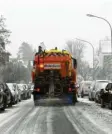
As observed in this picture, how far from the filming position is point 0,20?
3110 inches

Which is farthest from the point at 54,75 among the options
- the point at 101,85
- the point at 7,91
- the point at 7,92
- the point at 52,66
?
the point at 101,85

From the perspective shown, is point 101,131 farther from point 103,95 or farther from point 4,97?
point 103,95

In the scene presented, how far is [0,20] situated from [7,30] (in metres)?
2.24

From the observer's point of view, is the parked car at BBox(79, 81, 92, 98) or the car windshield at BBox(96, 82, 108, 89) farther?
the parked car at BBox(79, 81, 92, 98)

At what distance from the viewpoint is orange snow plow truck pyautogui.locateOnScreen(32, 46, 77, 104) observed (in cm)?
3156

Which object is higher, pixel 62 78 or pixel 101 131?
pixel 62 78

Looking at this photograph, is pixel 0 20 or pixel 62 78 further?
pixel 0 20

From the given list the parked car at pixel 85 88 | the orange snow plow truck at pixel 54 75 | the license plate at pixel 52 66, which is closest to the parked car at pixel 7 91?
the orange snow plow truck at pixel 54 75

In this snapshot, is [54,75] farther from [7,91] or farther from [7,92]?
[7,92]

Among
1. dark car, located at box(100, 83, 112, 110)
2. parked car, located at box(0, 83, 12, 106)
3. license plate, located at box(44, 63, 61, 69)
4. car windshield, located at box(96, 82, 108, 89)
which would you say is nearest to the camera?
dark car, located at box(100, 83, 112, 110)

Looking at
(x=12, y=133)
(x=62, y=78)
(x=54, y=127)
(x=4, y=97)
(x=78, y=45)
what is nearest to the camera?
(x=12, y=133)

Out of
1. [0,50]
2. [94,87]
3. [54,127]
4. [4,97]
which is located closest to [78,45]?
[0,50]

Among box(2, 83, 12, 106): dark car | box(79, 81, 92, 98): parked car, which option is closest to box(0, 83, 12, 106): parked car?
box(2, 83, 12, 106): dark car

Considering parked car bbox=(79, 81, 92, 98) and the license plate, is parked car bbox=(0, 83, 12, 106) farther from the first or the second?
parked car bbox=(79, 81, 92, 98)
